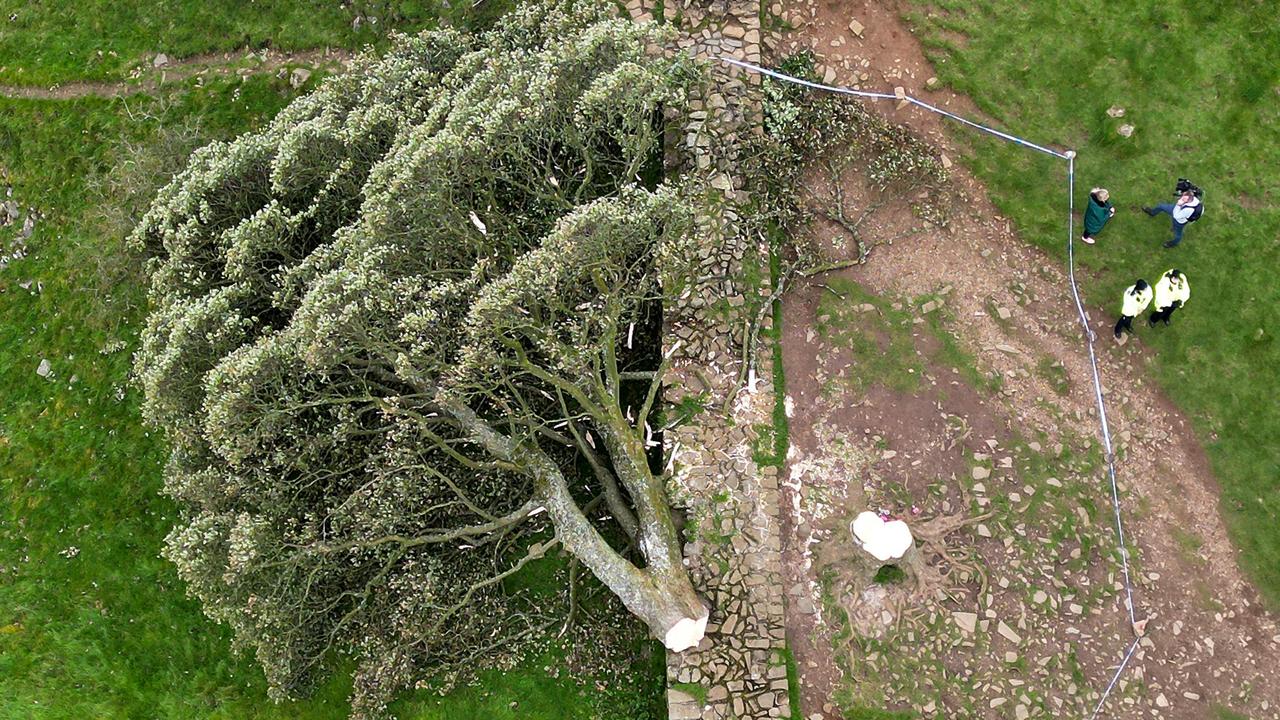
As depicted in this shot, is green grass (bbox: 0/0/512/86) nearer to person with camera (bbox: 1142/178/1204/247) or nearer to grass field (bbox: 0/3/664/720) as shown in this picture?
grass field (bbox: 0/3/664/720)

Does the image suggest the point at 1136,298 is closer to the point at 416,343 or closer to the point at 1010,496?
the point at 1010,496

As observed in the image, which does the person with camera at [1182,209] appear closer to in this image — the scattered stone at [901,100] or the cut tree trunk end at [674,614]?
the scattered stone at [901,100]

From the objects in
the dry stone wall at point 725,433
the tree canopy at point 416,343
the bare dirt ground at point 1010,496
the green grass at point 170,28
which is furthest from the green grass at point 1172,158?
the green grass at point 170,28

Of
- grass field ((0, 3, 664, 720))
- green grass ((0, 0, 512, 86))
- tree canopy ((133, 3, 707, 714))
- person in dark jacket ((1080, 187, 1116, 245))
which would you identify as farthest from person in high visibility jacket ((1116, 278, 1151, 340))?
green grass ((0, 0, 512, 86))

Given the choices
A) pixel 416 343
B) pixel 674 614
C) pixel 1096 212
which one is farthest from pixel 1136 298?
pixel 416 343

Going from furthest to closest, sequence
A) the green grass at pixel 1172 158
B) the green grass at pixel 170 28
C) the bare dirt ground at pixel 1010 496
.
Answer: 1. the green grass at pixel 170 28
2. the green grass at pixel 1172 158
3. the bare dirt ground at pixel 1010 496

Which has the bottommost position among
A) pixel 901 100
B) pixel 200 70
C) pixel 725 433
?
pixel 725 433
